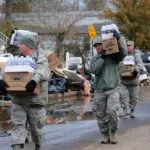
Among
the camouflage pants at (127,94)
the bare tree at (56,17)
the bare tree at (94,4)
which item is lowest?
the camouflage pants at (127,94)

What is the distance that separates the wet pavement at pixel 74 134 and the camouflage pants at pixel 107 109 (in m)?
0.50

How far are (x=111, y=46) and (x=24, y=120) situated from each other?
2221 mm

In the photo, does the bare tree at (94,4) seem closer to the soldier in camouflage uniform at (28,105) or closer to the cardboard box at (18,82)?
the soldier in camouflage uniform at (28,105)

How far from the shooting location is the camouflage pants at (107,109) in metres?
9.66

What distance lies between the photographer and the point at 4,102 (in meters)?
17.6

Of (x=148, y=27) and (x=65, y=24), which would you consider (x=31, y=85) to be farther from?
(x=148, y=27)

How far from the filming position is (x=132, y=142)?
1019 centimetres

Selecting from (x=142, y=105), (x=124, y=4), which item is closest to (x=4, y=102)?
(x=142, y=105)

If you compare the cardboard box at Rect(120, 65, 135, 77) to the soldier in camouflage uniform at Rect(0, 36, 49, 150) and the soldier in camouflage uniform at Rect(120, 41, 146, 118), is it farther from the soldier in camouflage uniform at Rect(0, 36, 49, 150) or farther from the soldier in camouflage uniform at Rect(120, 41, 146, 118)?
the soldier in camouflage uniform at Rect(0, 36, 49, 150)

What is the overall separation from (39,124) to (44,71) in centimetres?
76

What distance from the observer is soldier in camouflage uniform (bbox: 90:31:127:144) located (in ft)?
31.8

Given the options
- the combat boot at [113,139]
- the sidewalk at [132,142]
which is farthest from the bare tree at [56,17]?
the combat boot at [113,139]

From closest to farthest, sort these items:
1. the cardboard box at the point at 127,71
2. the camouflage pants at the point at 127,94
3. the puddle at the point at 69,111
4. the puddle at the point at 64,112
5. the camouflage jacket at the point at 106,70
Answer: the camouflage jacket at the point at 106,70
the cardboard box at the point at 127,71
the camouflage pants at the point at 127,94
the puddle at the point at 64,112
the puddle at the point at 69,111

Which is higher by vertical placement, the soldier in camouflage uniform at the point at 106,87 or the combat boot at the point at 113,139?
the soldier in camouflage uniform at the point at 106,87
